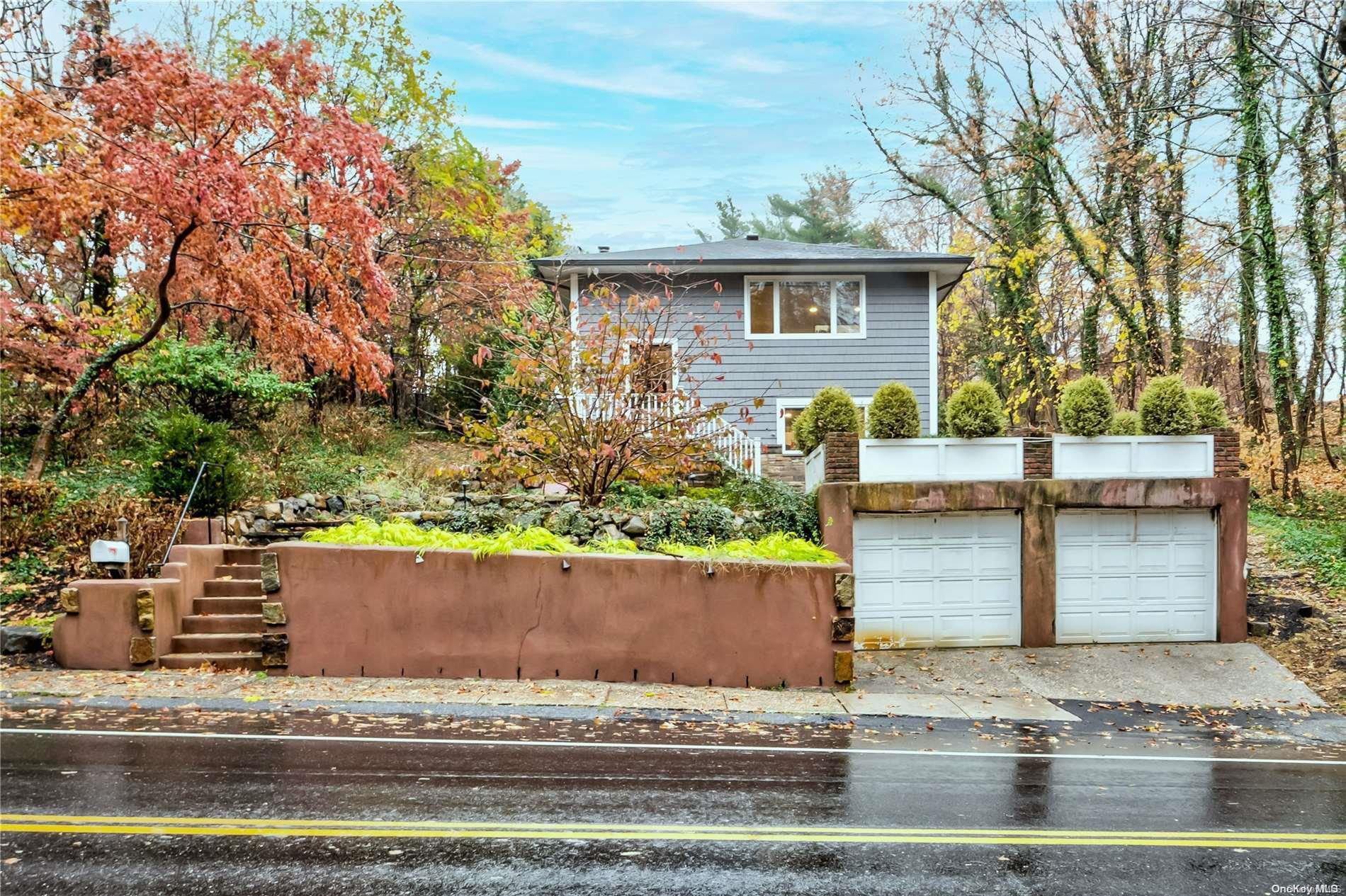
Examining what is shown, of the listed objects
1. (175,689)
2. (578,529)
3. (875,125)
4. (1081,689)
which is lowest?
(1081,689)

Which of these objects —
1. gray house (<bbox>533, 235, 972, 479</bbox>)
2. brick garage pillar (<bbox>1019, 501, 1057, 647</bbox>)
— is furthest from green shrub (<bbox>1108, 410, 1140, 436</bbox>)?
gray house (<bbox>533, 235, 972, 479</bbox>)

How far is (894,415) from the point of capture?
1234 cm

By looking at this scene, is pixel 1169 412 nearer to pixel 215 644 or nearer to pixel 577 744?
pixel 577 744

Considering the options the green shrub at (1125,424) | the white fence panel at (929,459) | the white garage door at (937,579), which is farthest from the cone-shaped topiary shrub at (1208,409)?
the white garage door at (937,579)

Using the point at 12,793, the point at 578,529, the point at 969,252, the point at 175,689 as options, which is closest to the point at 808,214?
the point at 969,252

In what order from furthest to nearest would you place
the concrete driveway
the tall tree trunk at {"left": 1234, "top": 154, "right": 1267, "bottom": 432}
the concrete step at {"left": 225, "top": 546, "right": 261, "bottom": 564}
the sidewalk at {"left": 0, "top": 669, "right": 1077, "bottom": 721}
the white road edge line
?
1. the tall tree trunk at {"left": 1234, "top": 154, "right": 1267, "bottom": 432}
2. the concrete step at {"left": 225, "top": 546, "right": 261, "bottom": 564}
3. the concrete driveway
4. the sidewalk at {"left": 0, "top": 669, "right": 1077, "bottom": 721}
5. the white road edge line

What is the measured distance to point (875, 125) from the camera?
74.6 ft

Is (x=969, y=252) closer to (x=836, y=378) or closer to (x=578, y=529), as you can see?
(x=836, y=378)

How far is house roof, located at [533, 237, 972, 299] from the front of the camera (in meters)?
17.3

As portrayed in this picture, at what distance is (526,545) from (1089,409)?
852 centimetres

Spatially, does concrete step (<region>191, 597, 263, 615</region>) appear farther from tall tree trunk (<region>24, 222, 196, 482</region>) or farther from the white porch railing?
the white porch railing

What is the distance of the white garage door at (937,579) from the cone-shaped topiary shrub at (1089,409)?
1.64 meters

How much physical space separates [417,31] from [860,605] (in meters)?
18.0

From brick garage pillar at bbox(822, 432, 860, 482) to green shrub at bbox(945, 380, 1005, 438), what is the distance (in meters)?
1.54
